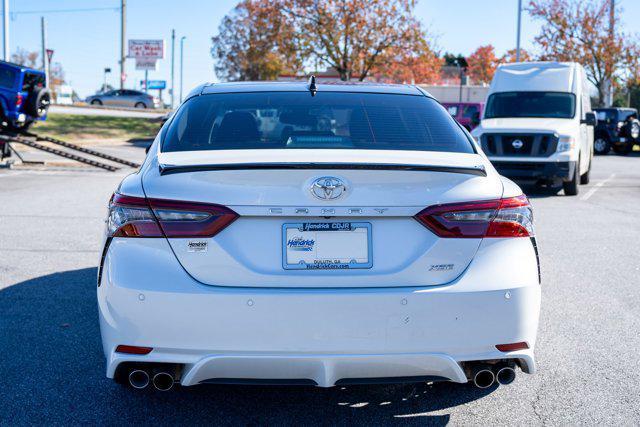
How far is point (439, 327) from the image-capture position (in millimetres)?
3225

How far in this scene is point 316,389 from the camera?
4.20m

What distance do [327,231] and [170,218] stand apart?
2.11 ft

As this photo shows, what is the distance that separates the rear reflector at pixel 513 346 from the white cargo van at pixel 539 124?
11.5 m

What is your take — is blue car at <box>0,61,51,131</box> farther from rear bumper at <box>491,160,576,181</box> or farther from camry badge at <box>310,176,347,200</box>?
camry badge at <box>310,176,347,200</box>

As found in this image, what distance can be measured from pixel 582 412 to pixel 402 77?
3668cm

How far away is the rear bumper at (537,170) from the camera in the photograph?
14.4 meters

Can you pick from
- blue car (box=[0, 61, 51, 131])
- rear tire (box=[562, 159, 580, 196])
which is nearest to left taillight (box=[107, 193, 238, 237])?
rear tire (box=[562, 159, 580, 196])

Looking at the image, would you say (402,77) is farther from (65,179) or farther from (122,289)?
(122,289)

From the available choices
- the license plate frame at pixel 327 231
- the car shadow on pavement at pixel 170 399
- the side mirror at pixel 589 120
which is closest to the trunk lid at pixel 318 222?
the license plate frame at pixel 327 231

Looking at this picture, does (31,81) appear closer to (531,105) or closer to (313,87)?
(531,105)

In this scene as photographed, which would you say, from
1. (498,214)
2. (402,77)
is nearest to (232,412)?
(498,214)

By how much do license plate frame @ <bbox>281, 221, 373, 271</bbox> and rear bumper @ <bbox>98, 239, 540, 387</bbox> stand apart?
0.10 meters

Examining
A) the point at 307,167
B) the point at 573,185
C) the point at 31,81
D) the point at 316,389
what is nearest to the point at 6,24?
the point at 31,81

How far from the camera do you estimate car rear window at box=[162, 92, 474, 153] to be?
12.5ft
